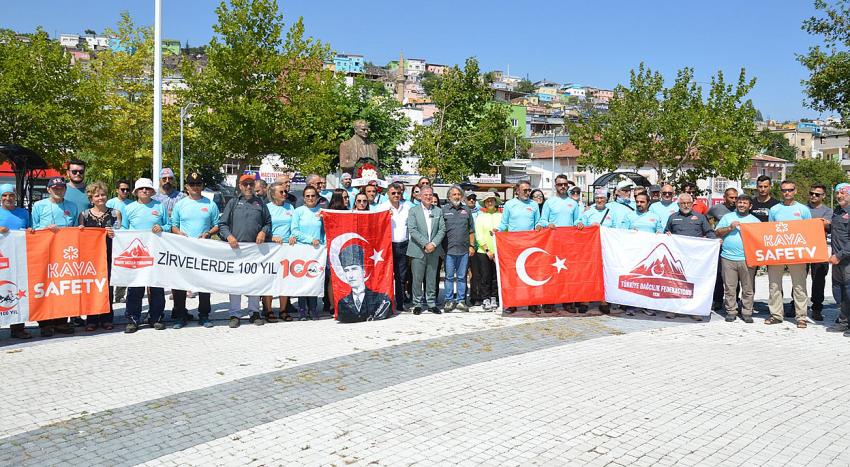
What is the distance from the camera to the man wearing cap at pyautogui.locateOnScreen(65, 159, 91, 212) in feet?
32.4

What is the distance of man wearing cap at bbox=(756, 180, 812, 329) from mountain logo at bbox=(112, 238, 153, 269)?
867cm

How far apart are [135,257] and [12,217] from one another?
1.49 m

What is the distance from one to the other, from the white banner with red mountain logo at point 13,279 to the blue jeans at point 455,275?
18.7 ft

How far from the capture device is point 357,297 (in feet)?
33.0

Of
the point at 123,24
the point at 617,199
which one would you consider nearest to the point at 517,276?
the point at 617,199

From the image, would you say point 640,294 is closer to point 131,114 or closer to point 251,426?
point 251,426

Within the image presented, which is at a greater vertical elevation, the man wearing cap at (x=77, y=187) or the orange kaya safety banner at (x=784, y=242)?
the man wearing cap at (x=77, y=187)

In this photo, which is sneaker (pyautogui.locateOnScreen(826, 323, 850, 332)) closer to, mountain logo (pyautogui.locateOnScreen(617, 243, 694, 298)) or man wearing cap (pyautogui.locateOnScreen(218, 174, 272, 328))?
mountain logo (pyautogui.locateOnScreen(617, 243, 694, 298))

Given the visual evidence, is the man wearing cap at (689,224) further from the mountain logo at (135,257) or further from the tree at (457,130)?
the tree at (457,130)

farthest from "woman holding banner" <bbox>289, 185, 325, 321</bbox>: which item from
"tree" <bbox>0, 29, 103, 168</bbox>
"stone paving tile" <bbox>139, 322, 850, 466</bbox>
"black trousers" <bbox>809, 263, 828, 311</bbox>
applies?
"tree" <bbox>0, 29, 103, 168</bbox>

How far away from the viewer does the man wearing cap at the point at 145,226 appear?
30.4 ft

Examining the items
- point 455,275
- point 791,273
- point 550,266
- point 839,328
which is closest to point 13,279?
point 455,275

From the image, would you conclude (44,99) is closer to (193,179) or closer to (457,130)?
(193,179)

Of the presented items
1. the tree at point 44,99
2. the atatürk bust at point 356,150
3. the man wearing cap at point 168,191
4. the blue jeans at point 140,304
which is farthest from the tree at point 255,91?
the blue jeans at point 140,304
